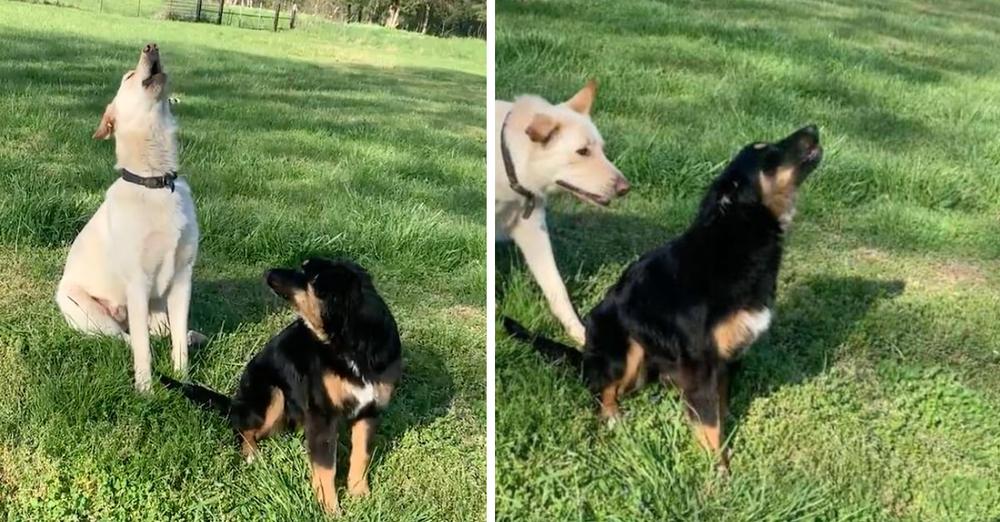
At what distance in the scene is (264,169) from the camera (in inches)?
76.3

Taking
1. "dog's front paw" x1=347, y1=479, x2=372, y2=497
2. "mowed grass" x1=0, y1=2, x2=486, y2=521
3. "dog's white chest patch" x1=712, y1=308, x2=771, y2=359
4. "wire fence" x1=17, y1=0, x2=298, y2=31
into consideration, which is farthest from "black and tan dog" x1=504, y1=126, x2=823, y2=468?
"wire fence" x1=17, y1=0, x2=298, y2=31

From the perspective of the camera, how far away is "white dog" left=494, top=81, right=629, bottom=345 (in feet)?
5.54

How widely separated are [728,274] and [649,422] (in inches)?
13.3

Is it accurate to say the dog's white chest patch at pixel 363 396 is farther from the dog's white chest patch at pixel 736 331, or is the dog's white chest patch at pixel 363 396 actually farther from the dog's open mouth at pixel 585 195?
the dog's white chest patch at pixel 736 331

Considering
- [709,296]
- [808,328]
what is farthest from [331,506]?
[808,328]

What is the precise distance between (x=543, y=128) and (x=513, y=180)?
17 centimetres

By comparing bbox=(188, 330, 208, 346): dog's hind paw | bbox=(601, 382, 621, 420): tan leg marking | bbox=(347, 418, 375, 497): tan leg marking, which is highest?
bbox=(601, 382, 621, 420): tan leg marking

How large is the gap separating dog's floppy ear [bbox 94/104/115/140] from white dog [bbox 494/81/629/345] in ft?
2.62

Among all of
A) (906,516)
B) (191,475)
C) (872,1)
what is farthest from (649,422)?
(872,1)

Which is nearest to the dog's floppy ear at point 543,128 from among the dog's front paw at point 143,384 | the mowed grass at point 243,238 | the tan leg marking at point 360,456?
the mowed grass at point 243,238

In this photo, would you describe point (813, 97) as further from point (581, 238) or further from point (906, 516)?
point (906, 516)

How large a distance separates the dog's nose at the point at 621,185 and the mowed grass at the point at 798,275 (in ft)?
0.13

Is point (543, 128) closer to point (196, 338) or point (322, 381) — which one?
point (322, 381)

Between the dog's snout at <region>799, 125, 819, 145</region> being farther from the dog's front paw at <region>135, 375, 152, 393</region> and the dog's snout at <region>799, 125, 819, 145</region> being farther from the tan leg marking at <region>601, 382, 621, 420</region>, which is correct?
the dog's front paw at <region>135, 375, 152, 393</region>
